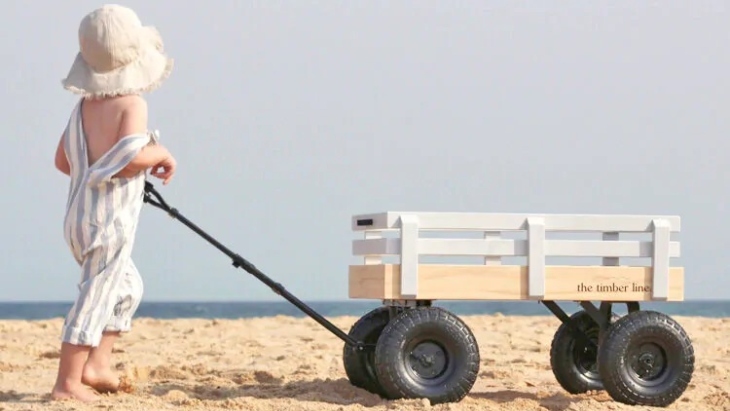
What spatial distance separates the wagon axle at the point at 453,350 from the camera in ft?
19.2

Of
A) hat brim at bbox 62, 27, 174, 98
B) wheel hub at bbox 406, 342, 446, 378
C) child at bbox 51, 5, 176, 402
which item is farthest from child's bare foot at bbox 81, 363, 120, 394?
wheel hub at bbox 406, 342, 446, 378

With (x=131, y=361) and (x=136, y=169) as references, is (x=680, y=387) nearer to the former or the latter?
(x=136, y=169)

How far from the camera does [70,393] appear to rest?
5582 millimetres

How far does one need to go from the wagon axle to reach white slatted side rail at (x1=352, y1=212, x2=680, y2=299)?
4 cm

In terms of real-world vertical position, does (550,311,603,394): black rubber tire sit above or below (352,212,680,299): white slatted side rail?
Answer: below

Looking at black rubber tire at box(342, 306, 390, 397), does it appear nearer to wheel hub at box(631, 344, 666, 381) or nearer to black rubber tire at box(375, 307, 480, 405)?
black rubber tire at box(375, 307, 480, 405)

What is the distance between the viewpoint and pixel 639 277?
629 cm

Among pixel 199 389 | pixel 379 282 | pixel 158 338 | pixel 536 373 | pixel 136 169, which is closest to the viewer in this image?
pixel 136 169

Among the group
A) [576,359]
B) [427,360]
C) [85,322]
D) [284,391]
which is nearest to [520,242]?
[427,360]

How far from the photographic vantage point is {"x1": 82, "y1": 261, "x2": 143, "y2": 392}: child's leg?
5.81 metres

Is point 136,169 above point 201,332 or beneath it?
above

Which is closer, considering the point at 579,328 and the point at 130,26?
the point at 130,26

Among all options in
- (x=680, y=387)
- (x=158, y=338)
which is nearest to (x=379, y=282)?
(x=680, y=387)

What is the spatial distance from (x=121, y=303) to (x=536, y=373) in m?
3.17
